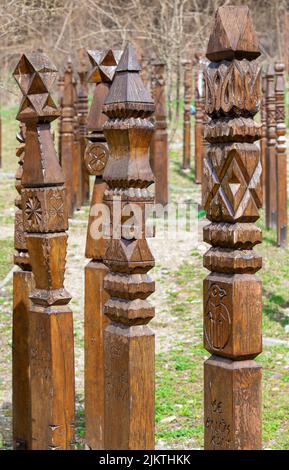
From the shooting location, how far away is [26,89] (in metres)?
3.79

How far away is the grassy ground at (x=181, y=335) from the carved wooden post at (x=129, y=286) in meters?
1.71

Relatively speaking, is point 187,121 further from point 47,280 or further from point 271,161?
point 47,280

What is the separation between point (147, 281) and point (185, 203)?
8433 millimetres

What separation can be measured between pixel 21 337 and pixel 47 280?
0.68 meters

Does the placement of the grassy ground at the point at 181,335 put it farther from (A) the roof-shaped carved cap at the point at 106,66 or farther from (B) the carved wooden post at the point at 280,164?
(A) the roof-shaped carved cap at the point at 106,66

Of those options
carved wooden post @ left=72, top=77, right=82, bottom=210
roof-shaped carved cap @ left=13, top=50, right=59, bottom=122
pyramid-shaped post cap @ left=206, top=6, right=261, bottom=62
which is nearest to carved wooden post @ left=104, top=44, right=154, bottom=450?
pyramid-shaped post cap @ left=206, top=6, right=261, bottom=62

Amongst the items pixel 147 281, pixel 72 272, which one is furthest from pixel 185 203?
pixel 147 281

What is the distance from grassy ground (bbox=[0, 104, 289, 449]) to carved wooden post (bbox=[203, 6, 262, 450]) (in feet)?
6.66

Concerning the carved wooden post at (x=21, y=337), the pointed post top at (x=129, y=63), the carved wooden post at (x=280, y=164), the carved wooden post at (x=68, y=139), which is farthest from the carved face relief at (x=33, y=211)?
the carved wooden post at (x=68, y=139)

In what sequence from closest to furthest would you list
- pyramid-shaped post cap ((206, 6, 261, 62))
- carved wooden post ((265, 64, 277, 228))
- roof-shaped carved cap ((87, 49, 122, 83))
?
pyramid-shaped post cap ((206, 6, 261, 62)), roof-shaped carved cap ((87, 49, 122, 83)), carved wooden post ((265, 64, 277, 228))

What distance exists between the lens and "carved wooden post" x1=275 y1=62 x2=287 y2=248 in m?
9.44

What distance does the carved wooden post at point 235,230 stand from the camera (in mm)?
2764

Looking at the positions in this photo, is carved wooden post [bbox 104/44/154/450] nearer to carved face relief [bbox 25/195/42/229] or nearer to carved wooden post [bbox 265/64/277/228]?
carved face relief [bbox 25/195/42/229]

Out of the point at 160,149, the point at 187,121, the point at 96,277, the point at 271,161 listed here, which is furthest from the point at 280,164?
the point at 96,277
